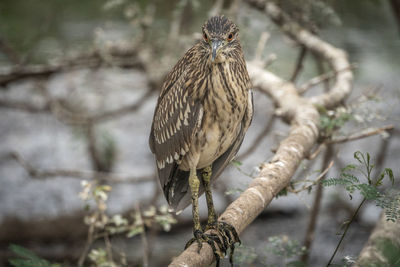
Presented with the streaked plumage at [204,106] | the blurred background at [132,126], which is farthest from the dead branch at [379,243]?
the streaked plumage at [204,106]

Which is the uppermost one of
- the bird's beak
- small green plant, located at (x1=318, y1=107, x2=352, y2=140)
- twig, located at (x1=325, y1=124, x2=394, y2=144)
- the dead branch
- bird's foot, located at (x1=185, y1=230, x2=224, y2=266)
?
the bird's beak

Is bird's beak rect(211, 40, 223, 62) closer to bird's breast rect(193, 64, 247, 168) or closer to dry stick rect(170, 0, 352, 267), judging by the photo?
bird's breast rect(193, 64, 247, 168)

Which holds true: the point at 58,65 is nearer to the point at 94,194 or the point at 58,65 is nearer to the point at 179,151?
the point at 94,194

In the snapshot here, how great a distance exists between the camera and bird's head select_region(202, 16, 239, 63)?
2.09m

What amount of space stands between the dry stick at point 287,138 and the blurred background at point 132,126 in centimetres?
13

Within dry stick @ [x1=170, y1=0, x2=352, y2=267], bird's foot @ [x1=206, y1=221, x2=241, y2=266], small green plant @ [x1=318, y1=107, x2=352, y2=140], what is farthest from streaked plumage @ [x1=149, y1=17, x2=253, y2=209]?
small green plant @ [x1=318, y1=107, x2=352, y2=140]

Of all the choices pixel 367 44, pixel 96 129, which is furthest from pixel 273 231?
pixel 367 44

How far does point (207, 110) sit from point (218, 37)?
0.39m

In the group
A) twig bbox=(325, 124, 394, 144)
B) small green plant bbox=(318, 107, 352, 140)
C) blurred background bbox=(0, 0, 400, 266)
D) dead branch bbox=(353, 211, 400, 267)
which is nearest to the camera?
dead branch bbox=(353, 211, 400, 267)

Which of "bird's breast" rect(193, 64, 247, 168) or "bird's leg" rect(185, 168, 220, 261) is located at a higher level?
"bird's breast" rect(193, 64, 247, 168)

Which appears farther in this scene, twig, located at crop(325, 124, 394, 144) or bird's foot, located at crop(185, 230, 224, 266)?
twig, located at crop(325, 124, 394, 144)

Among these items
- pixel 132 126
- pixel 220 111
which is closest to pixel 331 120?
pixel 220 111

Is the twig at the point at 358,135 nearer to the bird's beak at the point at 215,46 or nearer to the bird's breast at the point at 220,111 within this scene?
the bird's breast at the point at 220,111

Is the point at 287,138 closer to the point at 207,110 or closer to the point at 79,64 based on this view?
the point at 207,110
